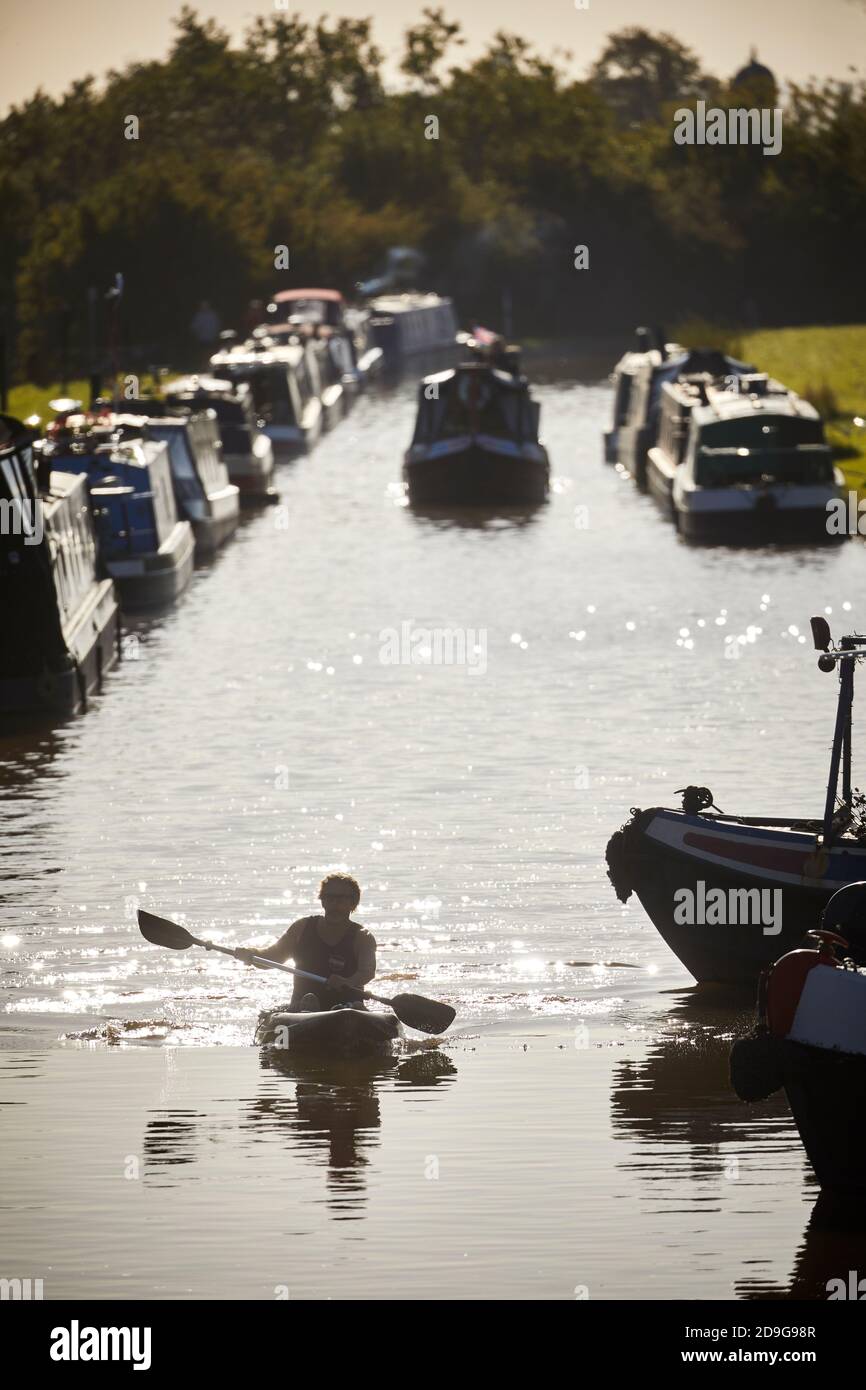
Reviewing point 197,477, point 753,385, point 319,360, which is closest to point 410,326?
point 319,360

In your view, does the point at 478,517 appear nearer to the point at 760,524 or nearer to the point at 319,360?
the point at 760,524

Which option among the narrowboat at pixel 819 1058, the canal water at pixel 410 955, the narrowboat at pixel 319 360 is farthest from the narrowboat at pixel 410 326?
the narrowboat at pixel 819 1058

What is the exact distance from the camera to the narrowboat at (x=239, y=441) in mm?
62000

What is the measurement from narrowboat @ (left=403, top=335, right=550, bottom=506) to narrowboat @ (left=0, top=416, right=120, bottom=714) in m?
26.0

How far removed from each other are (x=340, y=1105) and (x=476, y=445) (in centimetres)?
4508

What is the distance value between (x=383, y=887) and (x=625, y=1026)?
5061mm

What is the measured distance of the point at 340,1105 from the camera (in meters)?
16.6

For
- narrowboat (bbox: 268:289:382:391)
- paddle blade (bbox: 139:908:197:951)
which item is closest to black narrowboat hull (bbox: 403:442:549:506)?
narrowboat (bbox: 268:289:382:391)

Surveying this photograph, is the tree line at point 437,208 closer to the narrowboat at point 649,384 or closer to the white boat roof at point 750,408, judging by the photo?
the narrowboat at point 649,384

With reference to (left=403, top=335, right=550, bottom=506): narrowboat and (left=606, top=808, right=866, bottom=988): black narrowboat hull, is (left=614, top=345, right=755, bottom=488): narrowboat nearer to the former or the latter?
(left=403, top=335, right=550, bottom=506): narrowboat

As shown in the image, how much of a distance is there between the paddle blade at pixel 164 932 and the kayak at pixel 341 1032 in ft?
4.79

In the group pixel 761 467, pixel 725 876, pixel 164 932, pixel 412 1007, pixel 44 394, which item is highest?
pixel 725 876

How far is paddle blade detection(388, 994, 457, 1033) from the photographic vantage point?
57.8 ft
